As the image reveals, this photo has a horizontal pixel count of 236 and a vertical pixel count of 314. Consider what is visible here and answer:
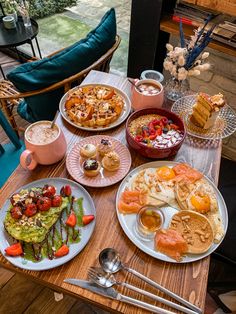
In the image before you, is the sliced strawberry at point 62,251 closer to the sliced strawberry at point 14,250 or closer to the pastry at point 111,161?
the sliced strawberry at point 14,250

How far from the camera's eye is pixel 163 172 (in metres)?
1.12

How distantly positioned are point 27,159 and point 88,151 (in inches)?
9.2

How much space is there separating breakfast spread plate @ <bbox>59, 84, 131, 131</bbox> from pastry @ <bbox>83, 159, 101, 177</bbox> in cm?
22

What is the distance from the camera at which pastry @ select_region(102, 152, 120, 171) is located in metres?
1.13

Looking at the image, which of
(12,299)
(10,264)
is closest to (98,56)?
(10,264)

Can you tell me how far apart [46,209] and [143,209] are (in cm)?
33

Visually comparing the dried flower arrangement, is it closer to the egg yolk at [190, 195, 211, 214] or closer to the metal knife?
the egg yolk at [190, 195, 211, 214]

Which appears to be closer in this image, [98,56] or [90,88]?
[90,88]

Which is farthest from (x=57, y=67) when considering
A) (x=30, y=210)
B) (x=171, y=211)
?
(x=171, y=211)

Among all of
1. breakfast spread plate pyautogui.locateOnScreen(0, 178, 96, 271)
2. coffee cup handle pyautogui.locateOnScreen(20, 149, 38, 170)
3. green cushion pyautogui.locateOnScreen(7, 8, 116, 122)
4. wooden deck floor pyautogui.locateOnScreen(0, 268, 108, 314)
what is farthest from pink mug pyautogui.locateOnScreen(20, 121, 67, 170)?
wooden deck floor pyautogui.locateOnScreen(0, 268, 108, 314)

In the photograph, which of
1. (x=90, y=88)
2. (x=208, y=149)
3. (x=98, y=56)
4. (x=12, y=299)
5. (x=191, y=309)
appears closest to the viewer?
(x=191, y=309)

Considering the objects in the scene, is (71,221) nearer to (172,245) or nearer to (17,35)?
(172,245)

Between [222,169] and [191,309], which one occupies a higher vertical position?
[191,309]

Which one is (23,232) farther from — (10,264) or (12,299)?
(12,299)
